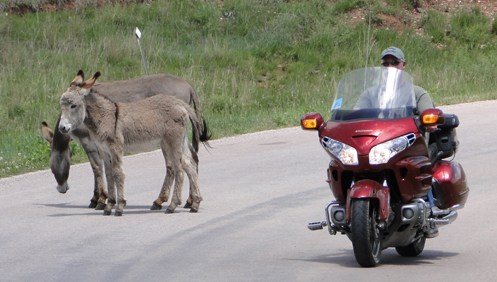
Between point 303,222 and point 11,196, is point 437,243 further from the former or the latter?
point 11,196

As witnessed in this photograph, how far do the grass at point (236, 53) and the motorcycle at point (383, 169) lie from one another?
28.6ft

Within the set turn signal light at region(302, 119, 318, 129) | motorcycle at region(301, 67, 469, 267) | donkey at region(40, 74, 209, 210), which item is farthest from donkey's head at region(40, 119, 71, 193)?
motorcycle at region(301, 67, 469, 267)

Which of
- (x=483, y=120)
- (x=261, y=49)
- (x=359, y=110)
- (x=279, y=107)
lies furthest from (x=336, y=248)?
(x=261, y=49)

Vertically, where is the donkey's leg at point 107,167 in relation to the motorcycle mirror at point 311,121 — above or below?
below

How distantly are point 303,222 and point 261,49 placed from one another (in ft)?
55.1

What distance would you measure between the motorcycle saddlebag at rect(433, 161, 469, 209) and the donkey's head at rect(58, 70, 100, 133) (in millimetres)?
4466

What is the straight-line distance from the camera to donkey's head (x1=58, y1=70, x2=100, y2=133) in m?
9.48

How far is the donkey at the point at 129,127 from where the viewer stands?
9633 mm

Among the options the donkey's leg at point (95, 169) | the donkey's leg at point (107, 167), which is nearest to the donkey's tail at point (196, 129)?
the donkey's leg at point (107, 167)

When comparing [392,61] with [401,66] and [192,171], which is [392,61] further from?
[192,171]

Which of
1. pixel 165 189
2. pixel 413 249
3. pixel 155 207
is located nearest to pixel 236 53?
pixel 165 189

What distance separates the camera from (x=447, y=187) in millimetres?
6949

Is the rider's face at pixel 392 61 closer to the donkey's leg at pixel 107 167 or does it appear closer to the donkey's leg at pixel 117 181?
the donkey's leg at pixel 117 181

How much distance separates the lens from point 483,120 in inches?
619
